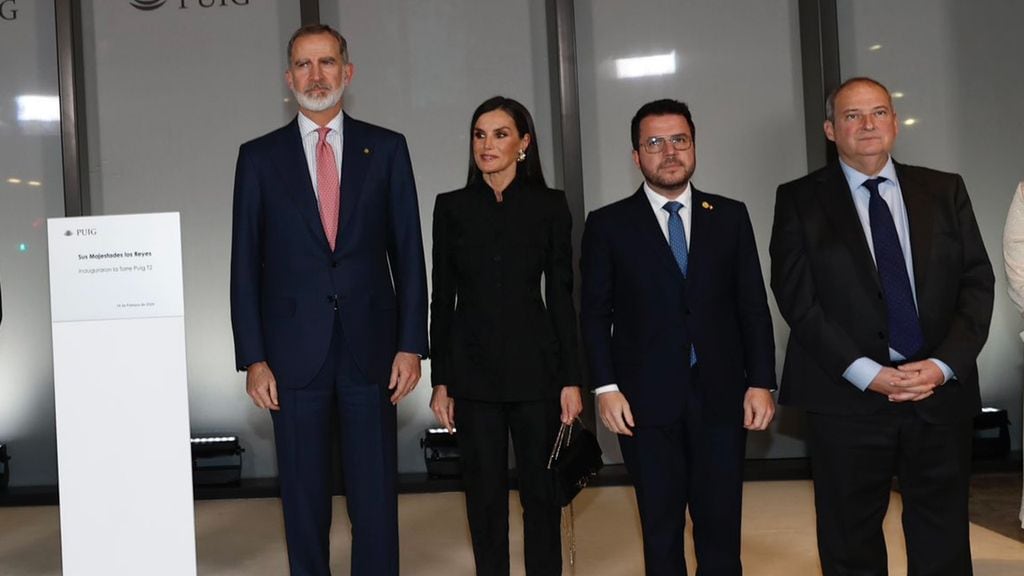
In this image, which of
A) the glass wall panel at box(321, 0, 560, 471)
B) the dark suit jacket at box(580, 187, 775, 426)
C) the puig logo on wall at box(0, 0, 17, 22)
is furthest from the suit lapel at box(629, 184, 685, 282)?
the puig logo on wall at box(0, 0, 17, 22)

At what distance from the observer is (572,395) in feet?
11.8

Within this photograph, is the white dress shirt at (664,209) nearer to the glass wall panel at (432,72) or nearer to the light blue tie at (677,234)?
the light blue tie at (677,234)

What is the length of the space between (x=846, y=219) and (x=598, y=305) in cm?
77

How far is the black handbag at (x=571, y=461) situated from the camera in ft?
11.5

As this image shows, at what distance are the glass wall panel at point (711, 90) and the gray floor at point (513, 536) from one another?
3.22ft

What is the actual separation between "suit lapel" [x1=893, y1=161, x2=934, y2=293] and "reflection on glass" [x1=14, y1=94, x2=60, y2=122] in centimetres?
514

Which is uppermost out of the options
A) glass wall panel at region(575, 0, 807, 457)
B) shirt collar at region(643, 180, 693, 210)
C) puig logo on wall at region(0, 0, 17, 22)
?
puig logo on wall at region(0, 0, 17, 22)

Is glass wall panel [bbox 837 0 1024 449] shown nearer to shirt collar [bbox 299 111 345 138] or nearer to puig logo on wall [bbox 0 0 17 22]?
shirt collar [bbox 299 111 345 138]

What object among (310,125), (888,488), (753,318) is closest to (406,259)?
(310,125)

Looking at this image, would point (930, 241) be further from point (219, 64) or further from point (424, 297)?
point (219, 64)

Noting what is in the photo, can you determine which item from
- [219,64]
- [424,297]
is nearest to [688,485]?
[424,297]

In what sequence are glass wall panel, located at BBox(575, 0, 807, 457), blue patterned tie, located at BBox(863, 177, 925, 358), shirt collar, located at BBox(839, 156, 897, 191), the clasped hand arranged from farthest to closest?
glass wall panel, located at BBox(575, 0, 807, 457) < shirt collar, located at BBox(839, 156, 897, 191) < blue patterned tie, located at BBox(863, 177, 925, 358) < the clasped hand

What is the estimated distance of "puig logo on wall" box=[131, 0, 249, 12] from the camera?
21.8ft

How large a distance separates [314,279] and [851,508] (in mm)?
1707
